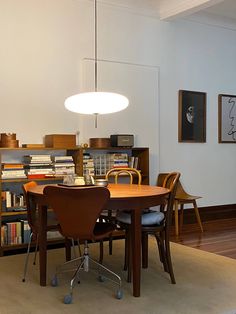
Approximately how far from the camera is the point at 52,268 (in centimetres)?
384

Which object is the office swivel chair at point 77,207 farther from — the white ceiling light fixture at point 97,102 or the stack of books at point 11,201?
the stack of books at point 11,201

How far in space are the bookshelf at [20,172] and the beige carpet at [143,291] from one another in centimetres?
36

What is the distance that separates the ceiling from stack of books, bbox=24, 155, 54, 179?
2.22 meters

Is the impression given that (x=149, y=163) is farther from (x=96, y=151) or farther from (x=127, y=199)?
(x=127, y=199)

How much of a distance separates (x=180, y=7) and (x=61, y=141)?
242 centimetres

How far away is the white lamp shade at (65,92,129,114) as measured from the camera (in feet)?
11.9

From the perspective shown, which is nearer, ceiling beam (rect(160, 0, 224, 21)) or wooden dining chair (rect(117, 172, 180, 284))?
wooden dining chair (rect(117, 172, 180, 284))

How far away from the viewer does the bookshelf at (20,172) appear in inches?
173

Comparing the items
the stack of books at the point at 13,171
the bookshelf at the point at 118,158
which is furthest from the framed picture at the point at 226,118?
the stack of books at the point at 13,171

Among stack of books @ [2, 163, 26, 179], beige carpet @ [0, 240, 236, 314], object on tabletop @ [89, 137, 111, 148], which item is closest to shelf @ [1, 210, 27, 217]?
stack of books @ [2, 163, 26, 179]

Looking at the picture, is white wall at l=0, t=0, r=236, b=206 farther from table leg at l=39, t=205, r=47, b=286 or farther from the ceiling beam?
table leg at l=39, t=205, r=47, b=286

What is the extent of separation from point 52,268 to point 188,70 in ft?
12.1

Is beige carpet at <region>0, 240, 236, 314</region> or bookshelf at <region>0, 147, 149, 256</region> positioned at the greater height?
bookshelf at <region>0, 147, 149, 256</region>

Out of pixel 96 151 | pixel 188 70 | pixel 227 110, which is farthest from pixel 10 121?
pixel 227 110
